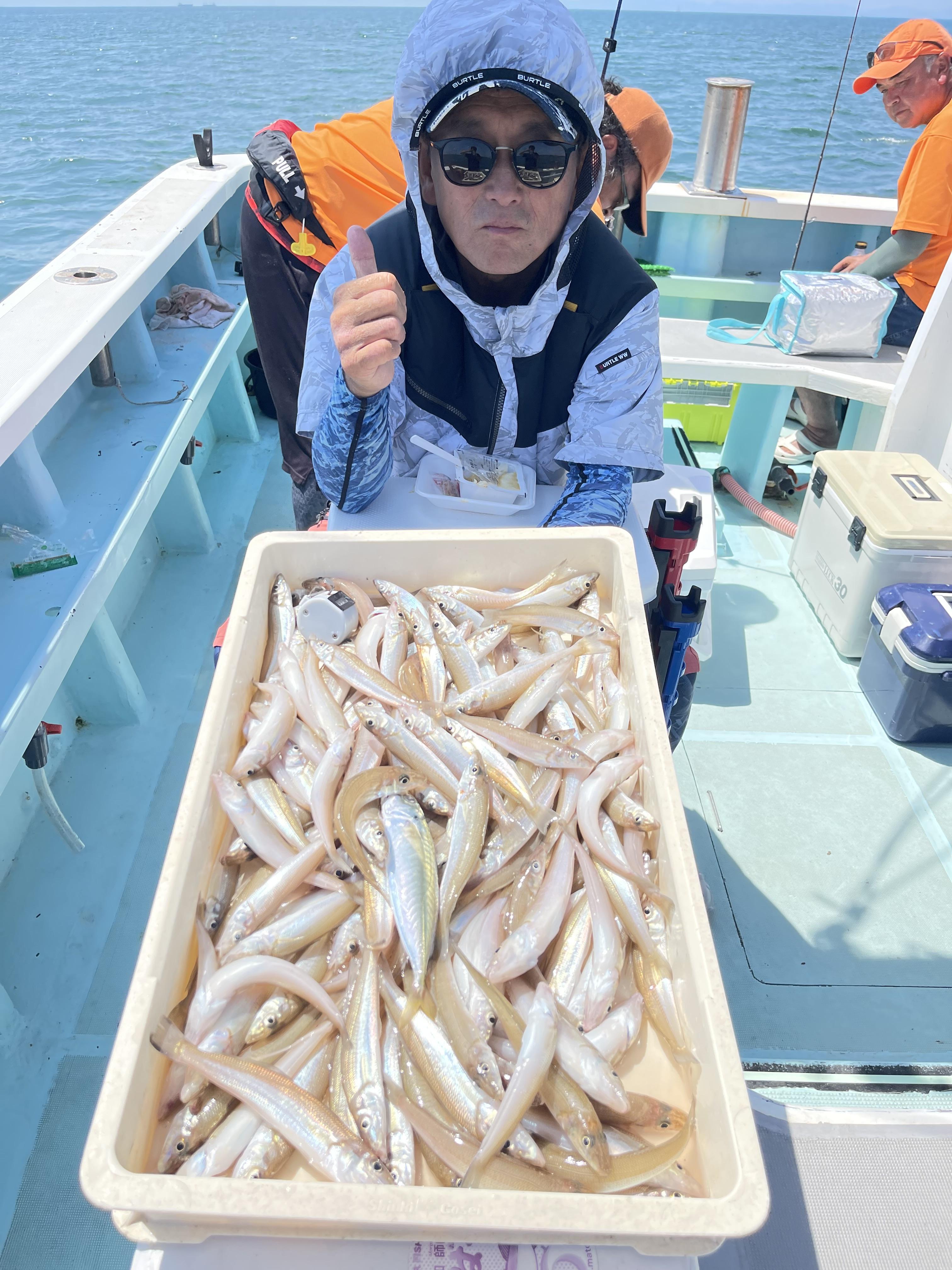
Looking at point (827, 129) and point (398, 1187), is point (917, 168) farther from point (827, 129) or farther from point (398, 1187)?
point (398, 1187)

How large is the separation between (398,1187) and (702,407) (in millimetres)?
4735

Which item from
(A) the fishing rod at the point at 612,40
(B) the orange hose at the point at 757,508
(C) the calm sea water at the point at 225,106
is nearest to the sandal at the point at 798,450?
(B) the orange hose at the point at 757,508

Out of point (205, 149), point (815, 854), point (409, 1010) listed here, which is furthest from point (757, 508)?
point (205, 149)

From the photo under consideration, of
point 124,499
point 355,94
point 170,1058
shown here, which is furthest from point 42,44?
point 170,1058

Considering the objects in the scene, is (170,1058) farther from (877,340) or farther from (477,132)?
(877,340)

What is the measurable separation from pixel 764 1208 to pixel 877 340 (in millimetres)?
4283

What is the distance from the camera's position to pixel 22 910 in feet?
7.24

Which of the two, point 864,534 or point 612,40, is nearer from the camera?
point 864,534

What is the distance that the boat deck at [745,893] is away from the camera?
170 centimetres

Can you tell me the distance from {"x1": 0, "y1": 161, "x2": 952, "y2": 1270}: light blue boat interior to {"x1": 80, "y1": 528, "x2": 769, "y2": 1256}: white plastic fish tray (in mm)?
872

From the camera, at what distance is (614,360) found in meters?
1.82

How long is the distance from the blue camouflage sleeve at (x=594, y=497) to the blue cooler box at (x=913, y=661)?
154cm

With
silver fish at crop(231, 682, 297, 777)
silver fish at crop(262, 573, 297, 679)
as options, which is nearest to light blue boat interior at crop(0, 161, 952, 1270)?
silver fish at crop(262, 573, 297, 679)

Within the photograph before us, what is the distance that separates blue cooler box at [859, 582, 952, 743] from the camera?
277 cm
